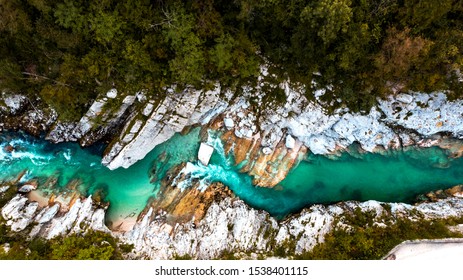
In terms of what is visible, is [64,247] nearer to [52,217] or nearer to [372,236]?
[52,217]

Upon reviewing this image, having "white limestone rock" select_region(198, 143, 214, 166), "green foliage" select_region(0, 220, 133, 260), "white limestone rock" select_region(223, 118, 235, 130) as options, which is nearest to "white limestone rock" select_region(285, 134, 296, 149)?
"white limestone rock" select_region(223, 118, 235, 130)

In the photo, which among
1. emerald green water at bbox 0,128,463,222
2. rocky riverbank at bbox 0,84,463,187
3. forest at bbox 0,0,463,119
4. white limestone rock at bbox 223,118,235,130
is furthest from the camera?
emerald green water at bbox 0,128,463,222

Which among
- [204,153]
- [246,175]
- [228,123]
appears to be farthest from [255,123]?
[204,153]

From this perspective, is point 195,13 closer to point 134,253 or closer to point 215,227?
point 215,227

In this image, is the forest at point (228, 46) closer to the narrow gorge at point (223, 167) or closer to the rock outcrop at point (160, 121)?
the rock outcrop at point (160, 121)

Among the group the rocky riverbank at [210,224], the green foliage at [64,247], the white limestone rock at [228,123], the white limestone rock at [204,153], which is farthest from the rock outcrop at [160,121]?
the green foliage at [64,247]

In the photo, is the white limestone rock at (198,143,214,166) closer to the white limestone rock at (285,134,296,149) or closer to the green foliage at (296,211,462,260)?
the white limestone rock at (285,134,296,149)
